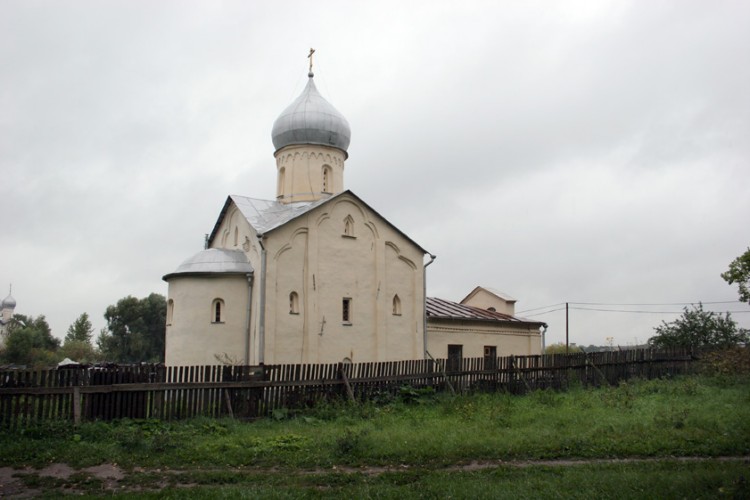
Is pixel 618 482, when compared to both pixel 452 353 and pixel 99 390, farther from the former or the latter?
pixel 452 353

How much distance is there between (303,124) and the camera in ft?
80.6

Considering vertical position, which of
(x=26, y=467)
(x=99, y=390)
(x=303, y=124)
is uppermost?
(x=303, y=124)

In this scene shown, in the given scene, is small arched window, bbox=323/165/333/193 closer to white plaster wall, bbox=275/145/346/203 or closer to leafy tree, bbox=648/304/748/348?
white plaster wall, bbox=275/145/346/203

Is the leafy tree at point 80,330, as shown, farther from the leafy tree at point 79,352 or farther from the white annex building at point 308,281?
the white annex building at point 308,281

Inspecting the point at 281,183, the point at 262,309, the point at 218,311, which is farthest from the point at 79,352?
the point at 262,309

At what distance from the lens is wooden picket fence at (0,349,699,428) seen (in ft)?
38.4

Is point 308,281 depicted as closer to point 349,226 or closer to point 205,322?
point 349,226

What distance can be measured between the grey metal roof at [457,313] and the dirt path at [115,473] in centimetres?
1532

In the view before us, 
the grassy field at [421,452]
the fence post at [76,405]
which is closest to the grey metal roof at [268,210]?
the grassy field at [421,452]

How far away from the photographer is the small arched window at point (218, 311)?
19.6 m

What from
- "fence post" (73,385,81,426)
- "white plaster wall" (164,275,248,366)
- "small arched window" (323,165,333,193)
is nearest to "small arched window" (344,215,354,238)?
"small arched window" (323,165,333,193)

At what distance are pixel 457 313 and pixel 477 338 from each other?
4.50ft

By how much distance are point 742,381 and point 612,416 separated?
26.3 ft

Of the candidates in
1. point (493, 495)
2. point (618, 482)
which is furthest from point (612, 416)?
point (493, 495)
